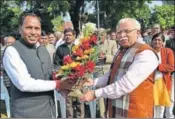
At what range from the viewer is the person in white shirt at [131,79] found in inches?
139

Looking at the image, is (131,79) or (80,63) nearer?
(131,79)

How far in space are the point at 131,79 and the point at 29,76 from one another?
2.89 feet

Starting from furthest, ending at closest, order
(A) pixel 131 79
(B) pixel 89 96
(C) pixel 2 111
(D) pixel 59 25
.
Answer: (C) pixel 2 111
(D) pixel 59 25
(B) pixel 89 96
(A) pixel 131 79

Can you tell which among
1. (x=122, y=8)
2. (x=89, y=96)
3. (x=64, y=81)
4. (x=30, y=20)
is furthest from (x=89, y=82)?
(x=122, y=8)

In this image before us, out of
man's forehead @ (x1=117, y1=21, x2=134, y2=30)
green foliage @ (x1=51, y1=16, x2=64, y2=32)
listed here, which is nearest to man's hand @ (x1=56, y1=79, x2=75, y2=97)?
man's forehead @ (x1=117, y1=21, x2=134, y2=30)

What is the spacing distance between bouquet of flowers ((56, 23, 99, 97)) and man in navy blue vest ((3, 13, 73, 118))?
0.26 ft

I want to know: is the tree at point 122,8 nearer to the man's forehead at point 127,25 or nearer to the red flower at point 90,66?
the man's forehead at point 127,25

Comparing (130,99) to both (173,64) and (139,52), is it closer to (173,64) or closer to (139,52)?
(139,52)

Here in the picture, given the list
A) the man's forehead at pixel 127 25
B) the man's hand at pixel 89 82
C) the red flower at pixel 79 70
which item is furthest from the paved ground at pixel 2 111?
the man's forehead at pixel 127 25

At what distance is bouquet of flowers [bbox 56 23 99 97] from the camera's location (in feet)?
11.8

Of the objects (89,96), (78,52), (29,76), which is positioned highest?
(78,52)

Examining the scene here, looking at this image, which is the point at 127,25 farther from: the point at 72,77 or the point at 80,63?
the point at 72,77

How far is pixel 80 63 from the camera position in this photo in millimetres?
3645

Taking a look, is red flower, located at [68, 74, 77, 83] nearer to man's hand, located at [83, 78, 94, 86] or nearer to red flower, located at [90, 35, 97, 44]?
man's hand, located at [83, 78, 94, 86]
